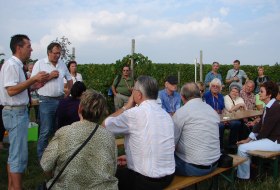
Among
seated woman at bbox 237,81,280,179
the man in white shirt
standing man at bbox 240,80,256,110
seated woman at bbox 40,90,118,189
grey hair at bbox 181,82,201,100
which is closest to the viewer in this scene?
seated woman at bbox 40,90,118,189

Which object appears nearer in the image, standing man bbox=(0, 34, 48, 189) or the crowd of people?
the crowd of people

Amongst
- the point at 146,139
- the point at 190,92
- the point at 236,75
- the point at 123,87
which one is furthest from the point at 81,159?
the point at 236,75

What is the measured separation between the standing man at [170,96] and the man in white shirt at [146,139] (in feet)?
11.4

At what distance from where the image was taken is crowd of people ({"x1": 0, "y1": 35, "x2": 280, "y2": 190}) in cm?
282

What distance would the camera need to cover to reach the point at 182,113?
3812 mm

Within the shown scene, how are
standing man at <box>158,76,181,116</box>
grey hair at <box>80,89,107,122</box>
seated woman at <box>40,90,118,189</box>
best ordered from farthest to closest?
1. standing man at <box>158,76,181,116</box>
2. grey hair at <box>80,89,107,122</box>
3. seated woman at <box>40,90,118,189</box>

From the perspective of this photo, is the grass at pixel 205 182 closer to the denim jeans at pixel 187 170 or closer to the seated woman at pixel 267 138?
the seated woman at pixel 267 138

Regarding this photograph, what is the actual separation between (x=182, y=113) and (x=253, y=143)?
6.04ft

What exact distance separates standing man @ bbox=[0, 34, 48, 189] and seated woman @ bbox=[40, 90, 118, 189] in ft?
3.63

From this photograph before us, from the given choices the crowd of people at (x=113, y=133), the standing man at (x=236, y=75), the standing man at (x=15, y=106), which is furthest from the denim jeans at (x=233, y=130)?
the standing man at (x=15, y=106)

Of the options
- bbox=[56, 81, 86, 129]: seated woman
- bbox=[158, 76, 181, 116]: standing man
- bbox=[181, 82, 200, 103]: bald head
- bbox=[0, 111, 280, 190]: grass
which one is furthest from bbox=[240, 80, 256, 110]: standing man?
bbox=[56, 81, 86, 129]: seated woman

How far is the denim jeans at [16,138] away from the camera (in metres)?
3.83

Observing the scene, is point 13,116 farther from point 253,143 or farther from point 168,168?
point 253,143

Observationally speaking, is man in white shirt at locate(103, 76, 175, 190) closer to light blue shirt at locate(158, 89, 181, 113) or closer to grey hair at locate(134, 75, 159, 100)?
grey hair at locate(134, 75, 159, 100)
